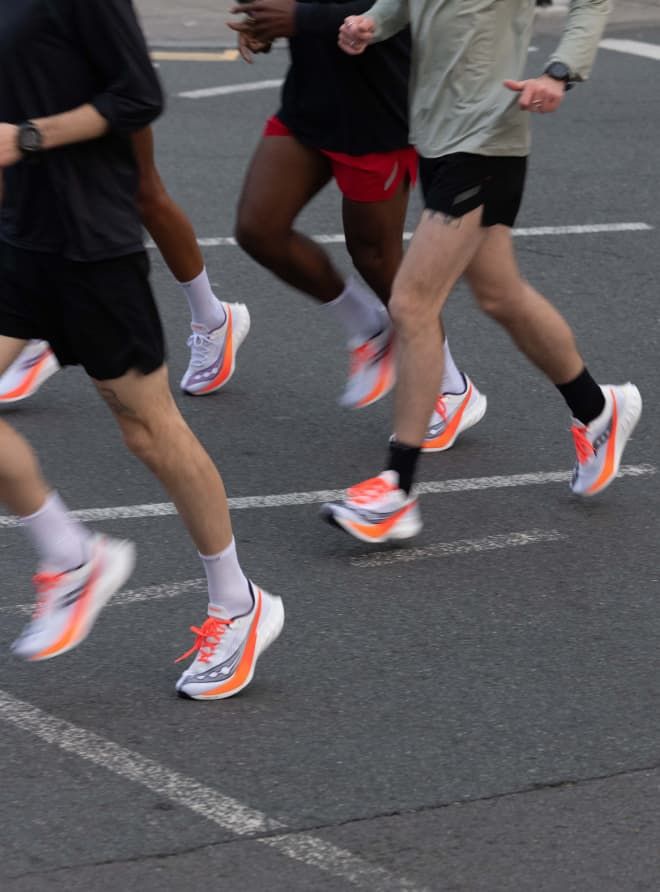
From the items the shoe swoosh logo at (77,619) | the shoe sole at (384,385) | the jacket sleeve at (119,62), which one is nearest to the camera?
the jacket sleeve at (119,62)

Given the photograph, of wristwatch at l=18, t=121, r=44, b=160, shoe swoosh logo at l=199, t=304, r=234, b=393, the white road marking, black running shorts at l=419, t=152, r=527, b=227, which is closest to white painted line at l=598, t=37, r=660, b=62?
the white road marking

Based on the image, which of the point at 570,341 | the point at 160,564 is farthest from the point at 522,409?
the point at 160,564

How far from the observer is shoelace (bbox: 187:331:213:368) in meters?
6.30

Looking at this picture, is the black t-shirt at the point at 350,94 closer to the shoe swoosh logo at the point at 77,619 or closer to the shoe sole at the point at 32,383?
the shoe sole at the point at 32,383

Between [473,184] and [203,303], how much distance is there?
5.42ft

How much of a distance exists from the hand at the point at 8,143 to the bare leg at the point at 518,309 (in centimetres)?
170

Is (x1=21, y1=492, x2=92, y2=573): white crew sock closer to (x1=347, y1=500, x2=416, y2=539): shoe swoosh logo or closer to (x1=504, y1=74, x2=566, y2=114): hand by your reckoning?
(x1=347, y1=500, x2=416, y2=539): shoe swoosh logo

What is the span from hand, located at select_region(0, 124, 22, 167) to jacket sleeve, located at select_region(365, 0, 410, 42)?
160 cm

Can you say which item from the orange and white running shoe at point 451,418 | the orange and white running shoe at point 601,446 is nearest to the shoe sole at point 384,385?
the orange and white running shoe at point 451,418

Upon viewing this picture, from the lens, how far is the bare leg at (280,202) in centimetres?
560

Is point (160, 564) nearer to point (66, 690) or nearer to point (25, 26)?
point (66, 690)

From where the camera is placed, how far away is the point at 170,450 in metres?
3.97

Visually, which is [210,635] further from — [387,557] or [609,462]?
[609,462]

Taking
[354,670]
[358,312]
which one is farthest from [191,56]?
[354,670]
